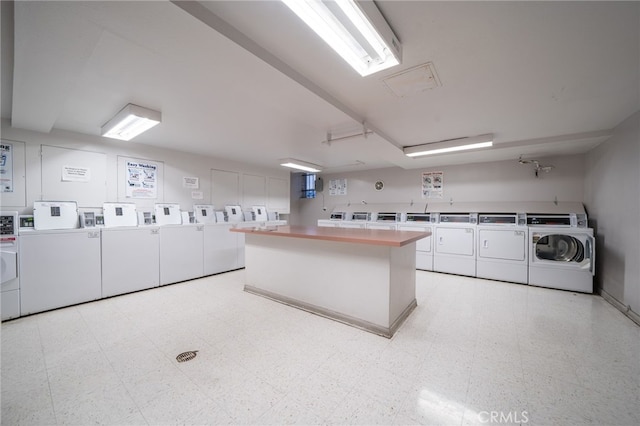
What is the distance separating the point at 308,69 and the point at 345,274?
2.03 meters

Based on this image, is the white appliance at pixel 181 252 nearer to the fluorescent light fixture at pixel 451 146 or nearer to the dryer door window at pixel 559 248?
the fluorescent light fixture at pixel 451 146

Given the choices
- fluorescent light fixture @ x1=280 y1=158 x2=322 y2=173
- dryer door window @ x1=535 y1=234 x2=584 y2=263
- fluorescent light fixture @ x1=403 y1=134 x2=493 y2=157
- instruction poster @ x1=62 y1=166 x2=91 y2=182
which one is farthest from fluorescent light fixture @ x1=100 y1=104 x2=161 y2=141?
dryer door window @ x1=535 y1=234 x2=584 y2=263

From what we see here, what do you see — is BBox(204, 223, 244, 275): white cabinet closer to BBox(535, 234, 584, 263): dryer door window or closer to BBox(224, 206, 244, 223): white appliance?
BBox(224, 206, 244, 223): white appliance

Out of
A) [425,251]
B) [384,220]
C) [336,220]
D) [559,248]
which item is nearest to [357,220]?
[336,220]

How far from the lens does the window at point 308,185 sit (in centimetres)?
787

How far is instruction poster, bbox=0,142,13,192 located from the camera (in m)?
2.94

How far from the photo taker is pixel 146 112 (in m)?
2.63

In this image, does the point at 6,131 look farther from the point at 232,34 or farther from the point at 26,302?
the point at 232,34

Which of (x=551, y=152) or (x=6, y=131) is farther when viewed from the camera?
(x=551, y=152)

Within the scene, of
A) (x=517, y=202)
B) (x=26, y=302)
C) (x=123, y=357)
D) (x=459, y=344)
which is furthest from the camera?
(x=517, y=202)

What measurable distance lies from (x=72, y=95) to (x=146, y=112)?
0.60 m

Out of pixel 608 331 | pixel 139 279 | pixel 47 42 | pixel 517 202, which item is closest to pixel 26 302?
pixel 139 279

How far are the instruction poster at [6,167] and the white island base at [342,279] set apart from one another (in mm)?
3114

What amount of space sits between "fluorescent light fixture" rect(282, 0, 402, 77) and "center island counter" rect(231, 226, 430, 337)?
57.4 inches
